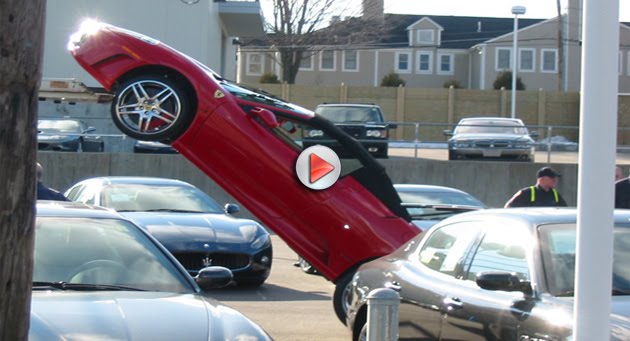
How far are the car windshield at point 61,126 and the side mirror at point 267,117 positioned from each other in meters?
15.5

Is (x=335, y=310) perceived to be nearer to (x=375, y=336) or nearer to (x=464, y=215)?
(x=464, y=215)

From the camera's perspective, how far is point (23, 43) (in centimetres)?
370

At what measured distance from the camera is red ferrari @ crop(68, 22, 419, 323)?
1031 cm

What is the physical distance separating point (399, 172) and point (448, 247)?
16072 mm

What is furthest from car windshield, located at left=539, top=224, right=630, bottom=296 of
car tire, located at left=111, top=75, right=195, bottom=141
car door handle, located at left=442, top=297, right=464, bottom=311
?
car tire, located at left=111, top=75, right=195, bottom=141

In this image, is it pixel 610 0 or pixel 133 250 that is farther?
pixel 133 250

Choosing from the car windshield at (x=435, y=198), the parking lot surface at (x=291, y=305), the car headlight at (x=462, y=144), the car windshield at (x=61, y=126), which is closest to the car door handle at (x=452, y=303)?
the parking lot surface at (x=291, y=305)

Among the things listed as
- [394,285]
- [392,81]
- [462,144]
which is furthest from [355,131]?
[392,81]

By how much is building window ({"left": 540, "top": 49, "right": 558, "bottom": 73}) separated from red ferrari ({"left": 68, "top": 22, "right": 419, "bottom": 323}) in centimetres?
5290

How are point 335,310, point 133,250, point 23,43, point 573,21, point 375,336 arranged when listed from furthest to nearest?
point 573,21, point 335,310, point 133,250, point 375,336, point 23,43

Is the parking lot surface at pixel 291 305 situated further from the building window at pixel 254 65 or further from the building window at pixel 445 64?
the building window at pixel 445 64

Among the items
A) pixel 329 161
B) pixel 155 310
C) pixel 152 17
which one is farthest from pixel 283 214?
pixel 152 17

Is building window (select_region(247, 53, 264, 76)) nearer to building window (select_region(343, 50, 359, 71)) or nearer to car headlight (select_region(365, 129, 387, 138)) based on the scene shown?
building window (select_region(343, 50, 359, 71))

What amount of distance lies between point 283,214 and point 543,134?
35.5 meters
